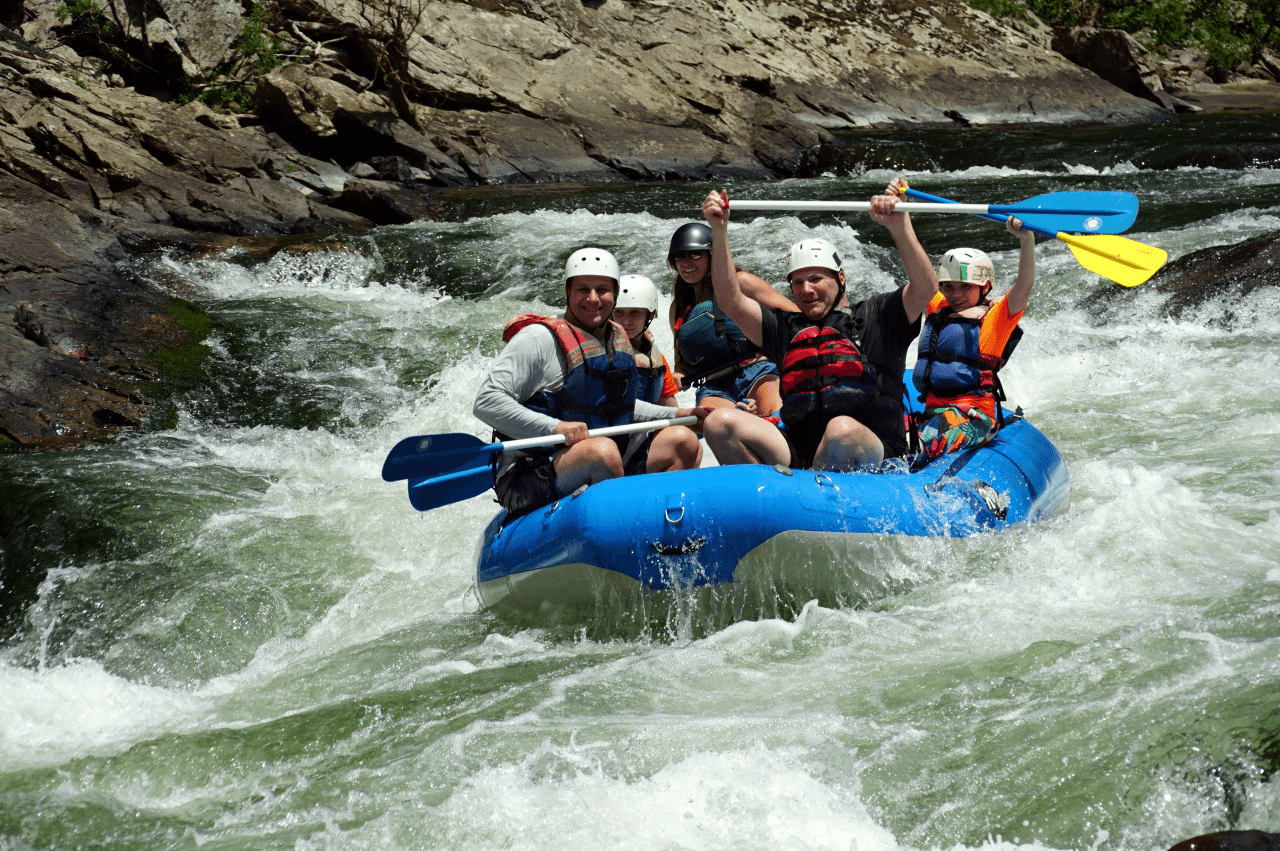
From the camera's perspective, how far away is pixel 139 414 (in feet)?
21.6

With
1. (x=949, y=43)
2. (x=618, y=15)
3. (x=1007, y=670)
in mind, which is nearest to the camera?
(x=1007, y=670)

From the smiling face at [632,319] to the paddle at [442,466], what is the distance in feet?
1.36

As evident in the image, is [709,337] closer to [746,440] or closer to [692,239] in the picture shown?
[692,239]

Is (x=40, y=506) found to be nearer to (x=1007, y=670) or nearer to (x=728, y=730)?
(x=728, y=730)

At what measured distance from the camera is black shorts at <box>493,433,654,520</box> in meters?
3.93

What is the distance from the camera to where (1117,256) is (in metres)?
4.43

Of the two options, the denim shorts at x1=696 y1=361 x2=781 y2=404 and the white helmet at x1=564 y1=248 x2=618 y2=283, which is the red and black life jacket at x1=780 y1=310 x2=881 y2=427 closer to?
the white helmet at x1=564 y1=248 x2=618 y2=283

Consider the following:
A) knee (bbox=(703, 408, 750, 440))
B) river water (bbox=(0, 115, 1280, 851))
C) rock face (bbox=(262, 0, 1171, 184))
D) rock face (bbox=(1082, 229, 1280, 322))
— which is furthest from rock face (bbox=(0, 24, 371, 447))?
rock face (bbox=(1082, 229, 1280, 322))

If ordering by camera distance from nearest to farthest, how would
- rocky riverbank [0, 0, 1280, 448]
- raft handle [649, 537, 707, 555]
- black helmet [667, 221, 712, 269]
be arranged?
raft handle [649, 537, 707, 555] → black helmet [667, 221, 712, 269] → rocky riverbank [0, 0, 1280, 448]

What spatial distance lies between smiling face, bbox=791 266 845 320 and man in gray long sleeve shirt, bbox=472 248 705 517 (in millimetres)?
623

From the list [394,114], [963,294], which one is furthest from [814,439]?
[394,114]

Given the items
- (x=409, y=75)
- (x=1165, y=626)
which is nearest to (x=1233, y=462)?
(x=1165, y=626)

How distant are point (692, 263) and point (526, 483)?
1.47 meters

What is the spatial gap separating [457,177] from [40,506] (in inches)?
399
